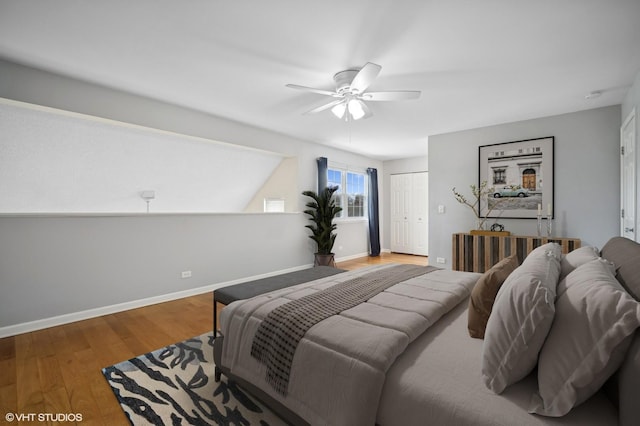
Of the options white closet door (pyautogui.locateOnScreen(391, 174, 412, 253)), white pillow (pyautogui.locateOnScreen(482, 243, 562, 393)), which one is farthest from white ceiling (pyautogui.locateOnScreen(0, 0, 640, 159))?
white closet door (pyautogui.locateOnScreen(391, 174, 412, 253))


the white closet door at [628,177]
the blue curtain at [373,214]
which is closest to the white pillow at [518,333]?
the white closet door at [628,177]

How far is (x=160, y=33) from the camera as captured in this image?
2.23 metres

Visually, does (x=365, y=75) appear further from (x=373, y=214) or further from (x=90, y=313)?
(x=373, y=214)

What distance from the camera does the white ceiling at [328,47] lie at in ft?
6.44

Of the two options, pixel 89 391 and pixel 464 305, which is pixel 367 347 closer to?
pixel 464 305

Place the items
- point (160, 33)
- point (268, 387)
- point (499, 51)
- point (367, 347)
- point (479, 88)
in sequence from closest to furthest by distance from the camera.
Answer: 1. point (367, 347)
2. point (268, 387)
3. point (160, 33)
4. point (499, 51)
5. point (479, 88)

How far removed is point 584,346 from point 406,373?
589 mm

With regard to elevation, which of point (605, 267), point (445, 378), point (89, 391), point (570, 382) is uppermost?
point (605, 267)

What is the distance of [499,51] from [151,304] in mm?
4477

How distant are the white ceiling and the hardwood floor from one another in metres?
2.49

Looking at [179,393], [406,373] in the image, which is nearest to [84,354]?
[179,393]

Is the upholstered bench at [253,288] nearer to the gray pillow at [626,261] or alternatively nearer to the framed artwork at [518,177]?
the gray pillow at [626,261]

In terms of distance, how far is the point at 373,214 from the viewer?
23.8 feet

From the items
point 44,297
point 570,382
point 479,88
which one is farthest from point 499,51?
point 44,297
